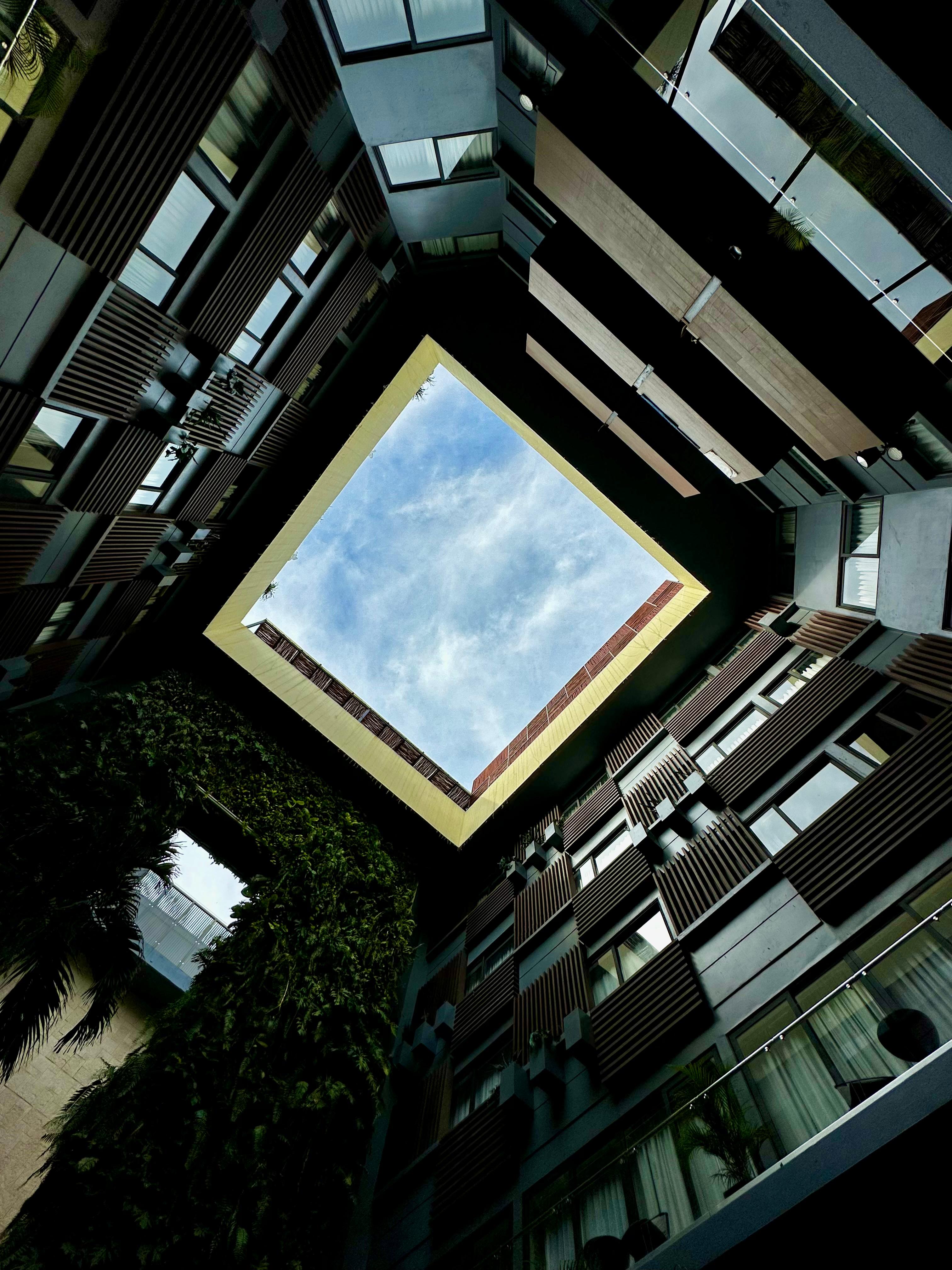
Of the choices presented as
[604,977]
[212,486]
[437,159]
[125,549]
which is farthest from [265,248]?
[604,977]

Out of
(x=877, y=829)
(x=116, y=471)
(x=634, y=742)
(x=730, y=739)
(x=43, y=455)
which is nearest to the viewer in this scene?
(x=877, y=829)

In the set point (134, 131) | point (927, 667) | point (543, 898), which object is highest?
point (927, 667)

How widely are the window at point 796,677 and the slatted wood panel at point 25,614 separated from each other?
12685 millimetres

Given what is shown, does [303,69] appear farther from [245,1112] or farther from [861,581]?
[245,1112]

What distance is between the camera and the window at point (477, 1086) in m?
9.74

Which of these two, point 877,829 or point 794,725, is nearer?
point 877,829

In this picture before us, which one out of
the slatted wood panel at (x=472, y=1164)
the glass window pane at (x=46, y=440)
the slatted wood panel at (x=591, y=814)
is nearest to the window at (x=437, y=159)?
the glass window pane at (x=46, y=440)

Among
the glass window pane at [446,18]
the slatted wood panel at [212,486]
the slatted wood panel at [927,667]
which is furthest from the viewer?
the slatted wood panel at [212,486]

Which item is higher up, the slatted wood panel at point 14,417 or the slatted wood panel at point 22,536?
the slatted wood panel at point 14,417

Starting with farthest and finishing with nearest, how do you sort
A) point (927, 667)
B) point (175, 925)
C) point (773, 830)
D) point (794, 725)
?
point (175, 925) → point (794, 725) → point (773, 830) → point (927, 667)

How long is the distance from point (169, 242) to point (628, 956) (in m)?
12.1

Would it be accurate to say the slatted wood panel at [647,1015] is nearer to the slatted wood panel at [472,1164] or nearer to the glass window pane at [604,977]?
the glass window pane at [604,977]

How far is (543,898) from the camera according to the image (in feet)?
43.0

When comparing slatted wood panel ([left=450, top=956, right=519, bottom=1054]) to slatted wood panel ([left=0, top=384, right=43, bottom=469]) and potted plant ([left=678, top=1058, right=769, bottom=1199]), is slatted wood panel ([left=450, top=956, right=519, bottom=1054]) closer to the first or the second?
potted plant ([left=678, top=1058, right=769, bottom=1199])
